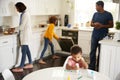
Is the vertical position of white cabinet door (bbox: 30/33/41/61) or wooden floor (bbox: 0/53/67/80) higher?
white cabinet door (bbox: 30/33/41/61)

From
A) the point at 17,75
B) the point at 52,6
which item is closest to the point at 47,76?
the point at 17,75

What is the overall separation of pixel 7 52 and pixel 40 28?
140cm

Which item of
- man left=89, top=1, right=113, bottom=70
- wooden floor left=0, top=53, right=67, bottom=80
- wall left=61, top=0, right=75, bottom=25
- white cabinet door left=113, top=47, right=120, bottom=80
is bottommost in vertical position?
wooden floor left=0, top=53, right=67, bottom=80

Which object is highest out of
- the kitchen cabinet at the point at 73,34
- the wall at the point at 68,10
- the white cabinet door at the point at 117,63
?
the wall at the point at 68,10

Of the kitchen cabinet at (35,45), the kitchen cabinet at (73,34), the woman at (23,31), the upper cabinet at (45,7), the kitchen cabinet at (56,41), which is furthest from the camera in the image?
the kitchen cabinet at (56,41)

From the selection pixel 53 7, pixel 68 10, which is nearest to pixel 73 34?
pixel 68 10

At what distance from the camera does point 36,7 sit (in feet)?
17.7

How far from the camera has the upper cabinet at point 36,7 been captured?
4.52 metres

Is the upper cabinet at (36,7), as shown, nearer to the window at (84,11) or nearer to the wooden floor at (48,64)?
the window at (84,11)

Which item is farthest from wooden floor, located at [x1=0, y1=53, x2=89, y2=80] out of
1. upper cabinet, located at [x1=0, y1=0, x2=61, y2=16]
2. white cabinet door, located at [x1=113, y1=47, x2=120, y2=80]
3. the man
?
white cabinet door, located at [x1=113, y1=47, x2=120, y2=80]

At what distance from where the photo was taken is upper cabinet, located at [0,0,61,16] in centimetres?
452

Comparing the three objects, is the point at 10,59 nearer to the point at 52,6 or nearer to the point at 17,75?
the point at 17,75

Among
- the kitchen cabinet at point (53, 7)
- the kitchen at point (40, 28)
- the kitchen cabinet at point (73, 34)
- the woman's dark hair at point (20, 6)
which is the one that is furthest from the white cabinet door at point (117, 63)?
the kitchen cabinet at point (53, 7)

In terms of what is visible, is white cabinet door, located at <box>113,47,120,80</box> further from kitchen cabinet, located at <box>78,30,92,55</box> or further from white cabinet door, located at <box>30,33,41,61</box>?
white cabinet door, located at <box>30,33,41,61</box>
